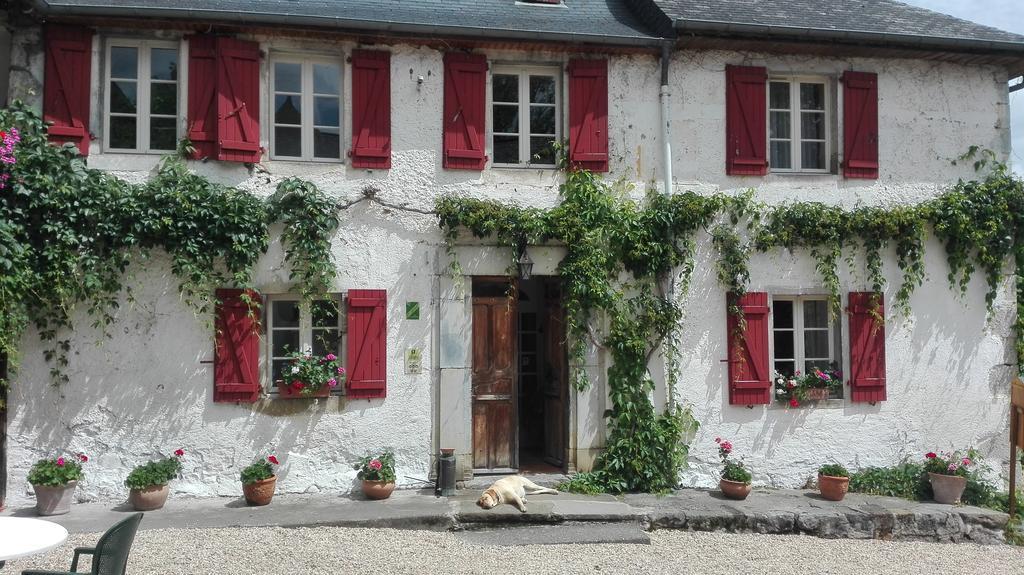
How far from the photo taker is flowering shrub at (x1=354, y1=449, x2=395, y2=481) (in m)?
7.58

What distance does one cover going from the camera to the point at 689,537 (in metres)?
7.05

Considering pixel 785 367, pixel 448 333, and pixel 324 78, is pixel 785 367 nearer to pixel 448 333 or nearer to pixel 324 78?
pixel 448 333

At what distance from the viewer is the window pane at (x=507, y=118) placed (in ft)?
27.9

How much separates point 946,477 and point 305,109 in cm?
773

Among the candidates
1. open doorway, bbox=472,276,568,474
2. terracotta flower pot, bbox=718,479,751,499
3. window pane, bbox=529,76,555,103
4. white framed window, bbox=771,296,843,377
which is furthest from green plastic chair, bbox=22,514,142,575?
white framed window, bbox=771,296,843,377

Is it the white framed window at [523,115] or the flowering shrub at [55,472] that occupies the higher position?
the white framed window at [523,115]

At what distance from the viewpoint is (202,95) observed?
770cm

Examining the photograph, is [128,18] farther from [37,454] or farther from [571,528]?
[571,528]

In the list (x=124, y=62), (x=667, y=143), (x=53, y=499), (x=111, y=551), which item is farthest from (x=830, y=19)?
(x=53, y=499)

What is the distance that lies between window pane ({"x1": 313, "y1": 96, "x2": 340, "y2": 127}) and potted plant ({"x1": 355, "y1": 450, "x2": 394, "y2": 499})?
3516 millimetres

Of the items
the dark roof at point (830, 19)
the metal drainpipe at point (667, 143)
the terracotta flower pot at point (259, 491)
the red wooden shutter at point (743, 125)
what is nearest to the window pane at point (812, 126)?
the red wooden shutter at point (743, 125)

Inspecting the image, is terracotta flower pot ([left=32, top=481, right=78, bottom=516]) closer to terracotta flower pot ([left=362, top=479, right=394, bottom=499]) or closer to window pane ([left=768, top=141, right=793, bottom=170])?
terracotta flower pot ([left=362, top=479, right=394, bottom=499])

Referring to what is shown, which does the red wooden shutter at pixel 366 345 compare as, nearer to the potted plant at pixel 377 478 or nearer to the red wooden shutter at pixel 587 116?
the potted plant at pixel 377 478

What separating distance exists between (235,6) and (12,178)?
2666 mm
